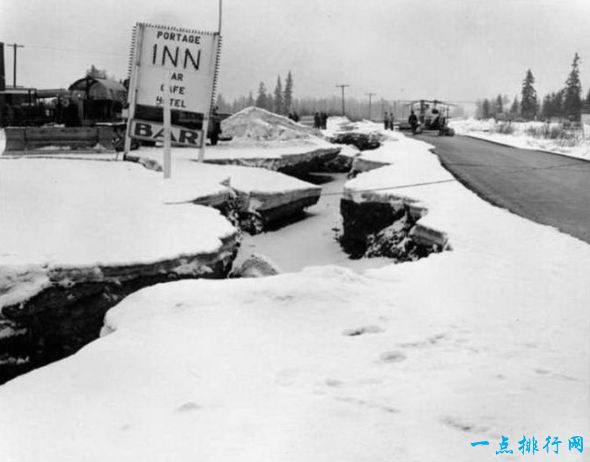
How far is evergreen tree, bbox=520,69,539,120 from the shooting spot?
75.4 metres

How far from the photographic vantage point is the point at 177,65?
978 cm

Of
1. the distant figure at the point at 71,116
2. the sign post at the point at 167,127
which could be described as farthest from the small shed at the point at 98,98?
the sign post at the point at 167,127

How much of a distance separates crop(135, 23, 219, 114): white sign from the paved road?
4.76 meters

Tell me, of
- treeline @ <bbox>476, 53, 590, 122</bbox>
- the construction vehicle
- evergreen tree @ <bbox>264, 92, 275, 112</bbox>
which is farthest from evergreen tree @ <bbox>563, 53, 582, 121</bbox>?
evergreen tree @ <bbox>264, 92, 275, 112</bbox>

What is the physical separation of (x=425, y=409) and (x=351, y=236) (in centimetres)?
700

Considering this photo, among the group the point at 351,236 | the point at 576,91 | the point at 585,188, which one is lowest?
the point at 351,236

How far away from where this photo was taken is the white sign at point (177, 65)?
965 cm

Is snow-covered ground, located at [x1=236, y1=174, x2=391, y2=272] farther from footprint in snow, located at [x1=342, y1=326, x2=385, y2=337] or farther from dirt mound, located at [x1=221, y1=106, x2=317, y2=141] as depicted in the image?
dirt mound, located at [x1=221, y1=106, x2=317, y2=141]

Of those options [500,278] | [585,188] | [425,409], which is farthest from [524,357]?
[585,188]

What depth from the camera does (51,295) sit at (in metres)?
4.43

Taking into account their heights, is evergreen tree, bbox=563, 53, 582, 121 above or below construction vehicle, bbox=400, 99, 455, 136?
above

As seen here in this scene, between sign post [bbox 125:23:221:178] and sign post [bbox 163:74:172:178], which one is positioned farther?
sign post [bbox 125:23:221:178]

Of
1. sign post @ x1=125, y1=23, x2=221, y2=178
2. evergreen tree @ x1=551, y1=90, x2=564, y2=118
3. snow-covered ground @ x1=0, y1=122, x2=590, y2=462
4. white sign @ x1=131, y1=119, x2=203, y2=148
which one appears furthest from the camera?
evergreen tree @ x1=551, y1=90, x2=564, y2=118

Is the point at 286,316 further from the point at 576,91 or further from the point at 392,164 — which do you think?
the point at 576,91
